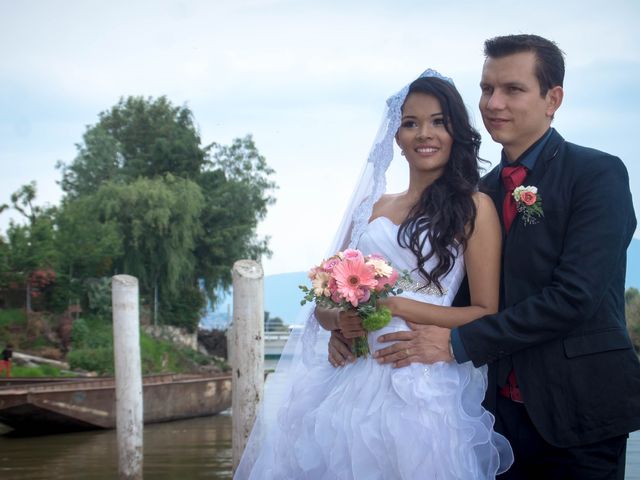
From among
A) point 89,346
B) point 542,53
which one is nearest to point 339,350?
point 542,53

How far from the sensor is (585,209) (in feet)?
10.5

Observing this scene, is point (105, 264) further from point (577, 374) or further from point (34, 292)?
point (577, 374)

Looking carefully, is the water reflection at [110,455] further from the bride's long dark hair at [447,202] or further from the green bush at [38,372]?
the bride's long dark hair at [447,202]

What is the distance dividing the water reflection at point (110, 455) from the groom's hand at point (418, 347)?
993cm

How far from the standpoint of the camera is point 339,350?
378 centimetres

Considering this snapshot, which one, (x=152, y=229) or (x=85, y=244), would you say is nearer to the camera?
(x=85, y=244)

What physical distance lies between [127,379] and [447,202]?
829 centimetres

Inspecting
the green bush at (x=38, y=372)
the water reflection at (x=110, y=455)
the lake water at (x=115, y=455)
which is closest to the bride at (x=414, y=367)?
the lake water at (x=115, y=455)

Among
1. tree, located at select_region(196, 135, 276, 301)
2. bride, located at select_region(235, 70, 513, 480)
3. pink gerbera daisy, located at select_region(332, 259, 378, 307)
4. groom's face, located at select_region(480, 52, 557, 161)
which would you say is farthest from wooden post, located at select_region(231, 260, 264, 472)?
tree, located at select_region(196, 135, 276, 301)

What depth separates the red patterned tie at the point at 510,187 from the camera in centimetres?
348

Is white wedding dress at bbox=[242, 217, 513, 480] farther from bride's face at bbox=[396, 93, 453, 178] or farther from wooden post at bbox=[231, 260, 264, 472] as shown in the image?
wooden post at bbox=[231, 260, 264, 472]

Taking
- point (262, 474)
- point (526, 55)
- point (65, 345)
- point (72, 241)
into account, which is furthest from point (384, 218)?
point (72, 241)

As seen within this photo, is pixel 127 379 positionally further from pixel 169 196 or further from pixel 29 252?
pixel 169 196

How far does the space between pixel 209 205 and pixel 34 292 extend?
1128 cm
